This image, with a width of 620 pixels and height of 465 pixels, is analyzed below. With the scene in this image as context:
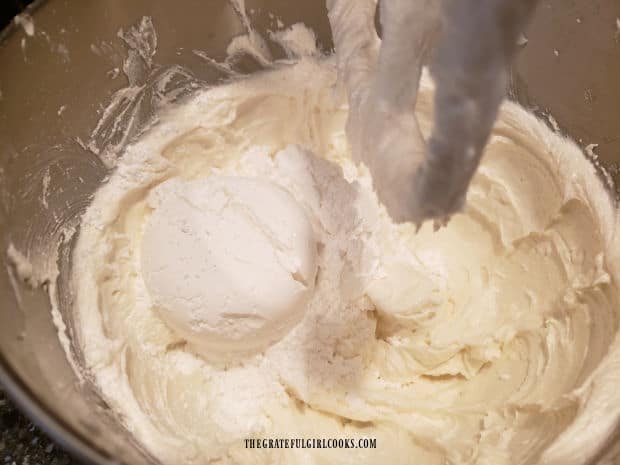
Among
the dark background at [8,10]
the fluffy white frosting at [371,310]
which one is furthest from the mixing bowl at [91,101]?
the dark background at [8,10]

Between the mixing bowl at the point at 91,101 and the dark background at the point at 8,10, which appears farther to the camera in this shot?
the dark background at the point at 8,10

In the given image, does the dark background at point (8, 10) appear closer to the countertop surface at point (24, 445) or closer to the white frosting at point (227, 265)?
the white frosting at point (227, 265)

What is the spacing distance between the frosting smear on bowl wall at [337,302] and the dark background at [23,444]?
14 centimetres

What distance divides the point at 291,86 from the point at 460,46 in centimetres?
104

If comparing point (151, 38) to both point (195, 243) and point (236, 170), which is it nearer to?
point (236, 170)

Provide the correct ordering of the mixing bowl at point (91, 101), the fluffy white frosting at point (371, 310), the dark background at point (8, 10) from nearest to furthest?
the mixing bowl at point (91, 101)
the fluffy white frosting at point (371, 310)
the dark background at point (8, 10)

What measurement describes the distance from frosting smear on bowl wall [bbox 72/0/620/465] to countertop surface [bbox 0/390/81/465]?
5.6 inches

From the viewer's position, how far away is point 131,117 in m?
1.50

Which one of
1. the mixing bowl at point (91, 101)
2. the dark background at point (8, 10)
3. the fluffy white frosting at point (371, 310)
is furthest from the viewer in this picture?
the dark background at point (8, 10)

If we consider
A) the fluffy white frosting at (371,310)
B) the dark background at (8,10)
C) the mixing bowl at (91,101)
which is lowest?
the fluffy white frosting at (371,310)

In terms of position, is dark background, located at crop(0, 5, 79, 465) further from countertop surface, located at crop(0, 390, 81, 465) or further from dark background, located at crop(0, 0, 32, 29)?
dark background, located at crop(0, 0, 32, 29)

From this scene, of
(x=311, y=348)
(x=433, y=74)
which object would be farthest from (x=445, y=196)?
(x=311, y=348)

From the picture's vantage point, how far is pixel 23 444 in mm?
1129

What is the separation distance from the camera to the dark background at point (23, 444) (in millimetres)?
1114
